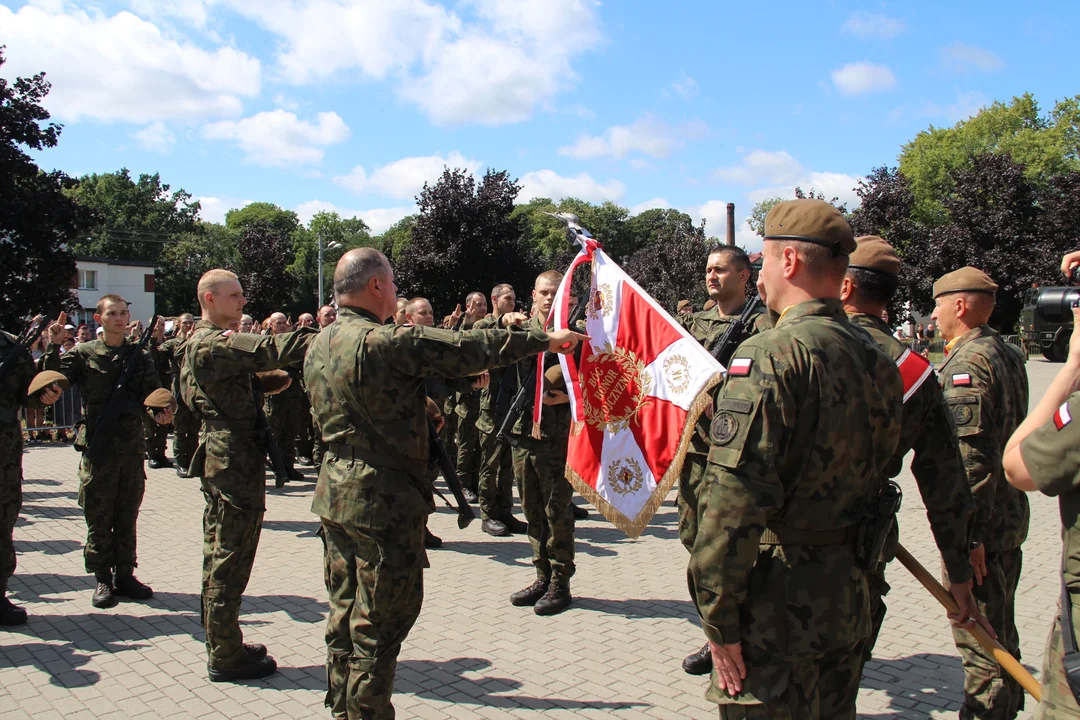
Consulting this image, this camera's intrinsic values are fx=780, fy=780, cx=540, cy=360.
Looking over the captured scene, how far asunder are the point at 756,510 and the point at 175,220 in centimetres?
9176

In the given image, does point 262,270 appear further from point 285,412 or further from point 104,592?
point 104,592

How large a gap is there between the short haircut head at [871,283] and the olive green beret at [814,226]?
2.87 feet

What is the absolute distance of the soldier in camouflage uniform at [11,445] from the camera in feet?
18.0

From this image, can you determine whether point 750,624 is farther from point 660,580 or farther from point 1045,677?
point 660,580

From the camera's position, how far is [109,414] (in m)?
5.94

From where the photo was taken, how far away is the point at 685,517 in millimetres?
4762

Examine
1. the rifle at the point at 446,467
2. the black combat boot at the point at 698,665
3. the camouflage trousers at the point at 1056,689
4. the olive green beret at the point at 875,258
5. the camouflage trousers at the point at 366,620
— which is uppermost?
the olive green beret at the point at 875,258

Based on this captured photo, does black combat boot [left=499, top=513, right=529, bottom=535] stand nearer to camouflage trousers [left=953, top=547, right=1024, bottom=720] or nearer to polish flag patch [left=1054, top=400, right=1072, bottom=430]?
camouflage trousers [left=953, top=547, right=1024, bottom=720]

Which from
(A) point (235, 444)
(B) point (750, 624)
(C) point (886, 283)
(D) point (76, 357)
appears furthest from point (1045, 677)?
(D) point (76, 357)

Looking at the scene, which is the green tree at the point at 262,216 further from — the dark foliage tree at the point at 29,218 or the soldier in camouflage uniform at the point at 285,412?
the soldier in camouflage uniform at the point at 285,412

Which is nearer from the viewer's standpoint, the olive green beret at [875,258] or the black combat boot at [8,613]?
the olive green beret at [875,258]

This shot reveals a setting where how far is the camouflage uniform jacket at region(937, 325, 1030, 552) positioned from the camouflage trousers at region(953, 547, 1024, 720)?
0.44 ft

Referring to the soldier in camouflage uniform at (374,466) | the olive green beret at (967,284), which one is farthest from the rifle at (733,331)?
the soldier in camouflage uniform at (374,466)

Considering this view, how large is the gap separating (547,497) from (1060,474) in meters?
3.92
